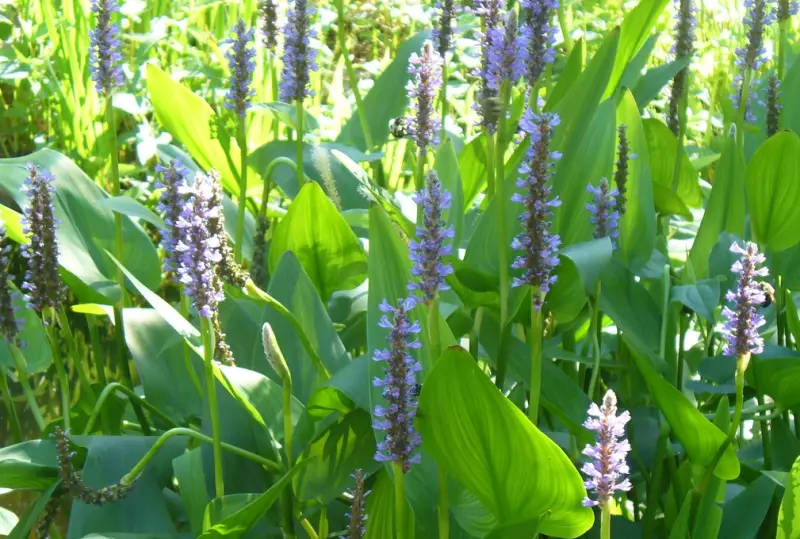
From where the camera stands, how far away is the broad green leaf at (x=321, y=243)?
1.79 m

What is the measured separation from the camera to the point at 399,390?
111 cm

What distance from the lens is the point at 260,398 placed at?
58.6 inches

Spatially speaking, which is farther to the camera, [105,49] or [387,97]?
[387,97]

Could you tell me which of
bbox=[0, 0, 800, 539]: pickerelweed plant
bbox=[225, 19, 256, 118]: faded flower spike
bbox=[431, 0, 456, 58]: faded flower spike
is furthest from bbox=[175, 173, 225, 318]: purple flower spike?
bbox=[431, 0, 456, 58]: faded flower spike

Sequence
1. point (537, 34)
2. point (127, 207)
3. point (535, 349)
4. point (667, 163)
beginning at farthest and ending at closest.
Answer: point (667, 163)
point (127, 207)
point (537, 34)
point (535, 349)

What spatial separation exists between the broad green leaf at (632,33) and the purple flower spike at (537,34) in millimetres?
505

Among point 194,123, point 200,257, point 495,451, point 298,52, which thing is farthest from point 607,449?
point 194,123

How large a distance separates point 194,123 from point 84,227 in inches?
13.0

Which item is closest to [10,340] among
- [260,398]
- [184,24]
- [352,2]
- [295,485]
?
[260,398]

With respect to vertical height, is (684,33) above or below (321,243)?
above

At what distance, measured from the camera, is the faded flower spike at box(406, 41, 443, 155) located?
4.79 feet

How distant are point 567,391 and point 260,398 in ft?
1.46

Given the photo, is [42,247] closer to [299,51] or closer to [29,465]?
[29,465]

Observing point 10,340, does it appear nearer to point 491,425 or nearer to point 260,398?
point 260,398
